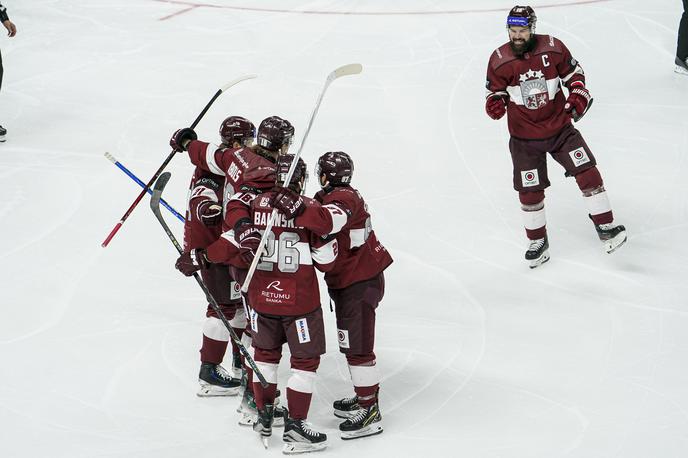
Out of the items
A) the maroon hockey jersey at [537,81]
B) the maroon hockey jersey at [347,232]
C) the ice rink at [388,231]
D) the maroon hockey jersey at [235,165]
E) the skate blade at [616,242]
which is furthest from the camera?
the skate blade at [616,242]

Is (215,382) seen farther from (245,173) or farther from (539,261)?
(539,261)

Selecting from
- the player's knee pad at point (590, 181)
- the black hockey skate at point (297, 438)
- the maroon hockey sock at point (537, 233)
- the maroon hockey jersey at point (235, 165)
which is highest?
the maroon hockey jersey at point (235, 165)

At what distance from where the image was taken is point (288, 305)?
4090 mm

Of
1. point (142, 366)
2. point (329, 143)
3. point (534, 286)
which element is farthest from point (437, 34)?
point (142, 366)

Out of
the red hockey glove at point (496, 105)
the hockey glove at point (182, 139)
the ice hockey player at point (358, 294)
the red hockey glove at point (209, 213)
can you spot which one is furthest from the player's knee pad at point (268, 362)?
the red hockey glove at point (496, 105)

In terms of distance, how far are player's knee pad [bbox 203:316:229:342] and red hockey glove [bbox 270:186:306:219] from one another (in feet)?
3.03

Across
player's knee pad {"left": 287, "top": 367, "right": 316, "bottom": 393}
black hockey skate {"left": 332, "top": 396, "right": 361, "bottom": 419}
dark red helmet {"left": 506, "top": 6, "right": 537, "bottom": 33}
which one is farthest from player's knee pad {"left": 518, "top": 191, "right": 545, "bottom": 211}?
player's knee pad {"left": 287, "top": 367, "right": 316, "bottom": 393}

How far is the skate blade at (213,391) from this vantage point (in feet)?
15.3

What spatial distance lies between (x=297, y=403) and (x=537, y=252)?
7.52 ft

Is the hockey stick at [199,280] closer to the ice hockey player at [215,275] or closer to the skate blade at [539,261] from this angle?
the ice hockey player at [215,275]

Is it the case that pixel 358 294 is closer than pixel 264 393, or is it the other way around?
pixel 264 393

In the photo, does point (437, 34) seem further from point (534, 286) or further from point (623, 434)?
point (623, 434)

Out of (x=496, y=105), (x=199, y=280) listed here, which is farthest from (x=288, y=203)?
(x=496, y=105)

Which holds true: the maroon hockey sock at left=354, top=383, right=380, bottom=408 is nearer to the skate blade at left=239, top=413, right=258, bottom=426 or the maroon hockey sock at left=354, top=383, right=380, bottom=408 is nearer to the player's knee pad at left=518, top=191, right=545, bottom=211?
the skate blade at left=239, top=413, right=258, bottom=426
